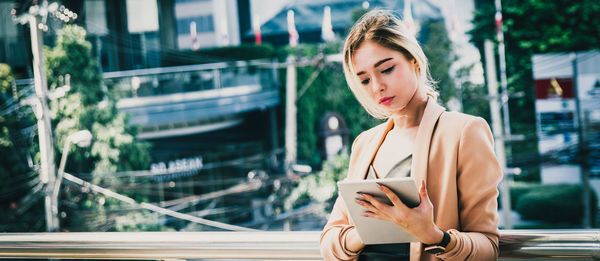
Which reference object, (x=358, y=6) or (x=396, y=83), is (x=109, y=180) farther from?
(x=396, y=83)

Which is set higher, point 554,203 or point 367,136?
point 367,136

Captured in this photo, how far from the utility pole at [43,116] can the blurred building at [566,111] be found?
18.4ft

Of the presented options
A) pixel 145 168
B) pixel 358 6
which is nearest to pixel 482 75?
pixel 358 6

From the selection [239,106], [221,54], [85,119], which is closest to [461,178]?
[85,119]

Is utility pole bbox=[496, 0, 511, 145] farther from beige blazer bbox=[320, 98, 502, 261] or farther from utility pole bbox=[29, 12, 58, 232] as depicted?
beige blazer bbox=[320, 98, 502, 261]

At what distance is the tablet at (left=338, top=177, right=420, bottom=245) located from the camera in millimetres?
548

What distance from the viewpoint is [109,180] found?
6883mm

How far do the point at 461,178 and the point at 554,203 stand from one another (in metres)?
6.90

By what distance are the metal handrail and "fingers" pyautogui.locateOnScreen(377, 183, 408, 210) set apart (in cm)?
23

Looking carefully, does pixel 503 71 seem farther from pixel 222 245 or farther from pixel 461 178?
pixel 461 178

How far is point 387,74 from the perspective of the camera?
26.3 inches

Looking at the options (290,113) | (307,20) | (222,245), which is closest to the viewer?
(222,245)

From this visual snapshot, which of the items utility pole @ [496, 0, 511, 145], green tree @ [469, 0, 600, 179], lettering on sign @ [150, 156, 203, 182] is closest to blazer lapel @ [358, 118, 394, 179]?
green tree @ [469, 0, 600, 179]

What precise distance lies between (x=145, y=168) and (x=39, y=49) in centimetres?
224
